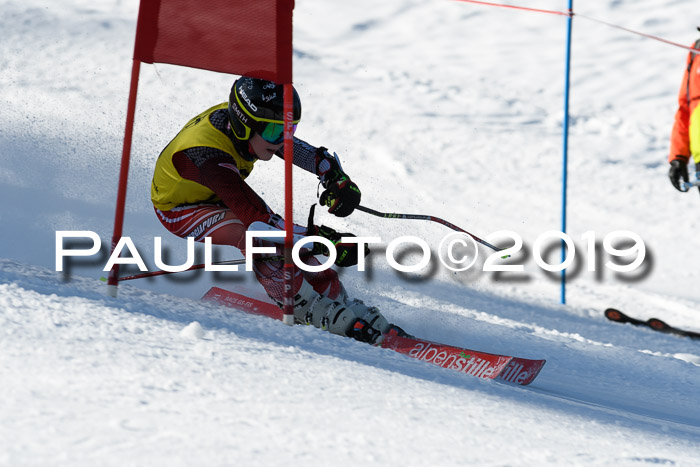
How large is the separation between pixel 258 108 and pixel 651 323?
11.4 ft

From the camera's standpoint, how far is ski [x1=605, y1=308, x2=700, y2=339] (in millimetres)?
5152

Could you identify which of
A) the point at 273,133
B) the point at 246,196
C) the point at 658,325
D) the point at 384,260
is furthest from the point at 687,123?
the point at 246,196

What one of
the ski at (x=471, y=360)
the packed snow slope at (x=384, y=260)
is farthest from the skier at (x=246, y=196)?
the packed snow slope at (x=384, y=260)

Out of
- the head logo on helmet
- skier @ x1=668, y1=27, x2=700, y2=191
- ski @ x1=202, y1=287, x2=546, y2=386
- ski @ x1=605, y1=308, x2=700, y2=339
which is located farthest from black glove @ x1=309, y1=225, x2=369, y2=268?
ski @ x1=605, y1=308, x2=700, y2=339

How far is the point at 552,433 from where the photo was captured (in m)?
2.03

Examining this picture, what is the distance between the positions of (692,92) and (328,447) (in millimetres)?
3830

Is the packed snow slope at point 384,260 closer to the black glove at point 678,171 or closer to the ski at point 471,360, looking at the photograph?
the ski at point 471,360

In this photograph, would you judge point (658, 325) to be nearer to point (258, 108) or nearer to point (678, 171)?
point (678, 171)

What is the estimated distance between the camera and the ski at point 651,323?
5.15m

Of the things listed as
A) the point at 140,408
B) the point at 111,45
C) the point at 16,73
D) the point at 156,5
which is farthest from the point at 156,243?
the point at 111,45

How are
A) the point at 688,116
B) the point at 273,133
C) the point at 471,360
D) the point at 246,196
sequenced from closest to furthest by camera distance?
1. the point at 471,360
2. the point at 246,196
3. the point at 273,133
4. the point at 688,116

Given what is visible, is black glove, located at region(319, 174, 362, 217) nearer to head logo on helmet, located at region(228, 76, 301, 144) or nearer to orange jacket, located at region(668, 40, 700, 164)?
head logo on helmet, located at region(228, 76, 301, 144)

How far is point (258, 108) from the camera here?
10.8 feet

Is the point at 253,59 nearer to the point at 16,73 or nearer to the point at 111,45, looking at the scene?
the point at 16,73
